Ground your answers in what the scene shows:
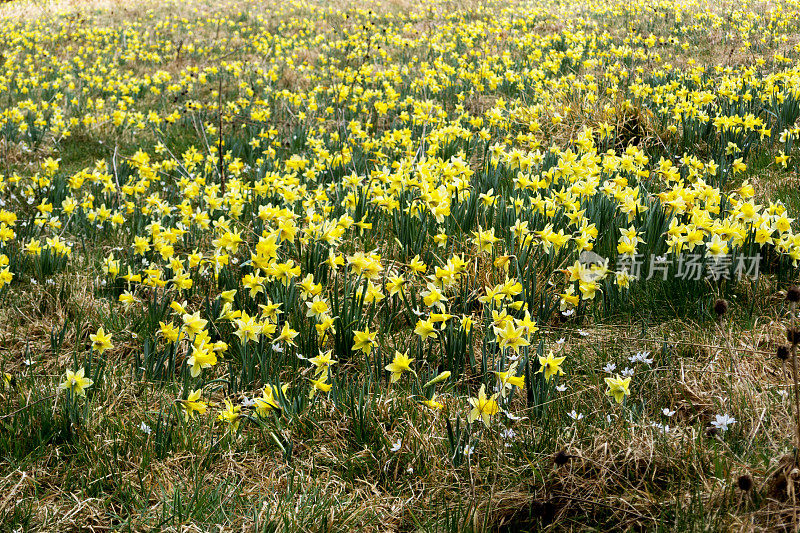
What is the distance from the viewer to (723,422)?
1925 millimetres

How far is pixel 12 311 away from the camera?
3.15 metres

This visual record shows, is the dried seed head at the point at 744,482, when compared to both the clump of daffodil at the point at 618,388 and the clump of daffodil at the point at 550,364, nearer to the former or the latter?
the clump of daffodil at the point at 618,388

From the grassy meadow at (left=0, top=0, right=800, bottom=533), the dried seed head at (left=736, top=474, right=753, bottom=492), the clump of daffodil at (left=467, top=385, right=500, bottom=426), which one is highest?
the dried seed head at (left=736, top=474, right=753, bottom=492)

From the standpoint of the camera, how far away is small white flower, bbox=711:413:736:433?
1.90 meters

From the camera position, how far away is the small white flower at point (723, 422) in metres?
1.90

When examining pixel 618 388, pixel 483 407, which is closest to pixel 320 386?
pixel 483 407

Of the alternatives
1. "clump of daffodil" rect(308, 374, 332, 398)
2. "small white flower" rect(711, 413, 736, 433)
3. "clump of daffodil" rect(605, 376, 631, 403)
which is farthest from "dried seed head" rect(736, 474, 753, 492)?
"clump of daffodil" rect(308, 374, 332, 398)

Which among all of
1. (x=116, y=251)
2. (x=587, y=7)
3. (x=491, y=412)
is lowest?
(x=116, y=251)

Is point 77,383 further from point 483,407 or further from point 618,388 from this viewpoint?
point 618,388

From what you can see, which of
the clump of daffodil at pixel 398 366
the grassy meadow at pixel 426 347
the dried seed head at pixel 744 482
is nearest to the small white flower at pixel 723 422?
the grassy meadow at pixel 426 347

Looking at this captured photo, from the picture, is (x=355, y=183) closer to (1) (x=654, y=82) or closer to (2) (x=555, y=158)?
(2) (x=555, y=158)

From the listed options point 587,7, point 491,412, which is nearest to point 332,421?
point 491,412

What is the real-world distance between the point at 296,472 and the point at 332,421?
246mm

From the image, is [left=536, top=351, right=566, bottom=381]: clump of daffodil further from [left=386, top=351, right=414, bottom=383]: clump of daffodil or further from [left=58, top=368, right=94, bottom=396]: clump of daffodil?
[left=58, top=368, right=94, bottom=396]: clump of daffodil
